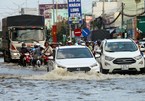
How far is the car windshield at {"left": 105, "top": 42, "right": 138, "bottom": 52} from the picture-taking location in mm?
24245

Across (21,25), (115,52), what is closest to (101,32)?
(21,25)

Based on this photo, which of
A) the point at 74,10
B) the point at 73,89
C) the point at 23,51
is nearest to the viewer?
the point at 73,89

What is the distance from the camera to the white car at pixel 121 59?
920 inches

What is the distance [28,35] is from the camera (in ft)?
127

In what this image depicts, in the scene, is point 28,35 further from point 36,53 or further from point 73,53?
point 73,53

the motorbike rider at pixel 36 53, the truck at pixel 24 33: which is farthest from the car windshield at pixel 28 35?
the motorbike rider at pixel 36 53

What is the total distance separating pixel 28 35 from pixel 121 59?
53.4 feet

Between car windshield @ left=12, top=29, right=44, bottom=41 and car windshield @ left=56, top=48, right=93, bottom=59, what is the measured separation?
15849mm

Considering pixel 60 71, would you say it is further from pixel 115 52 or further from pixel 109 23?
pixel 109 23

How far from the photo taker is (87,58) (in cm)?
2181

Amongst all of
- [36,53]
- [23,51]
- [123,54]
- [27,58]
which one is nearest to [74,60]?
[123,54]

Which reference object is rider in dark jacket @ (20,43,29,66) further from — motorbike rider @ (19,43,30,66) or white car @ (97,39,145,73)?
white car @ (97,39,145,73)

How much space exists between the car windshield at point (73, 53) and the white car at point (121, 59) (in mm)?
1340

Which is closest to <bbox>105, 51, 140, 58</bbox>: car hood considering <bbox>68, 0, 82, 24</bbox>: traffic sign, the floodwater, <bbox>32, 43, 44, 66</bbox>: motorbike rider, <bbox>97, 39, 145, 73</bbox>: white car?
<bbox>97, 39, 145, 73</bbox>: white car
